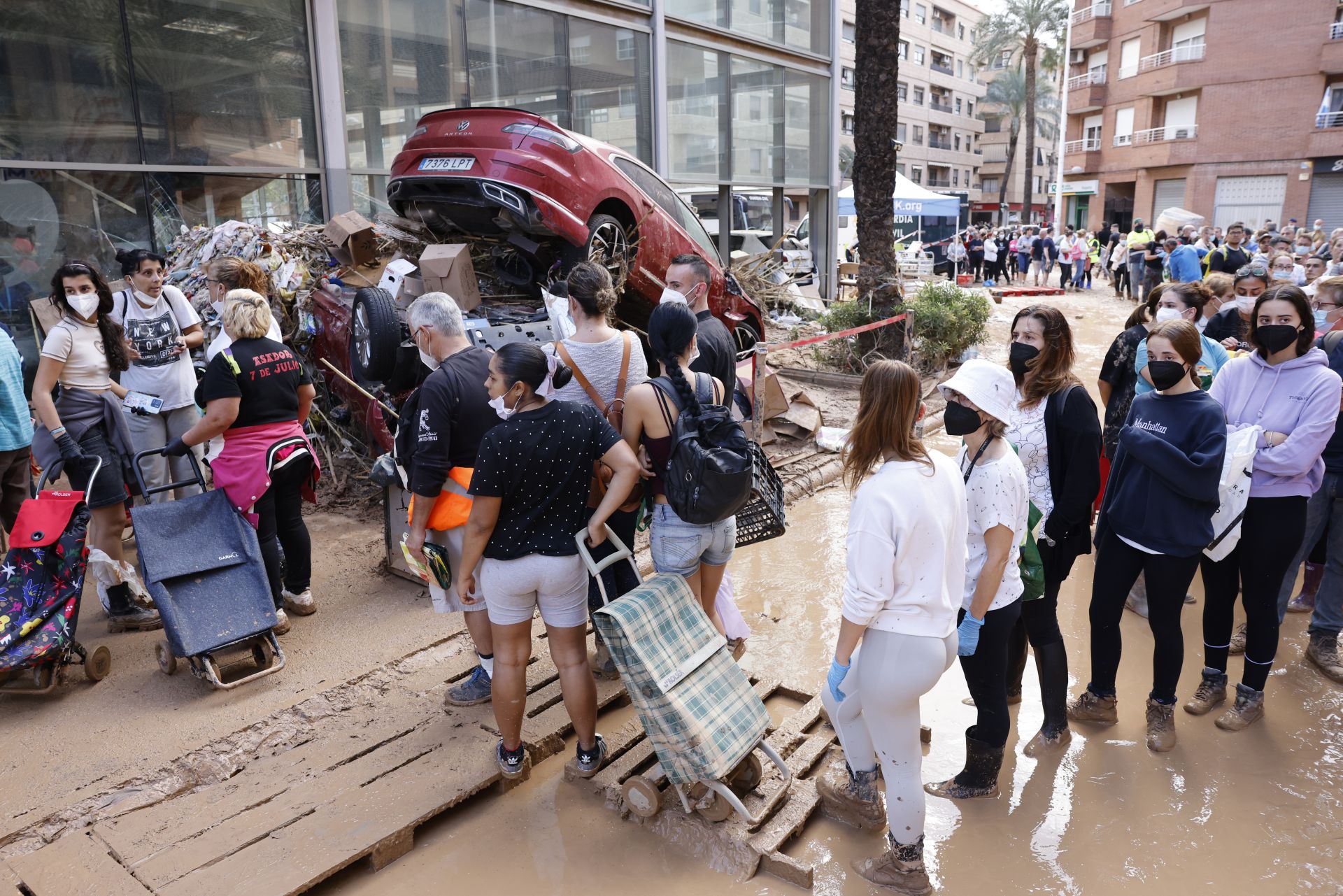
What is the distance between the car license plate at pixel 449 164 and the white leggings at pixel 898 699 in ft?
16.9

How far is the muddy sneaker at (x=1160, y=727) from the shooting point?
3586mm

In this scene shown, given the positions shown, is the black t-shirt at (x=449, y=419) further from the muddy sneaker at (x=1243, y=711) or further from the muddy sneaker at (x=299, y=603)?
the muddy sneaker at (x=1243, y=711)

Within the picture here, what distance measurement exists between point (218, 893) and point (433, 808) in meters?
0.71

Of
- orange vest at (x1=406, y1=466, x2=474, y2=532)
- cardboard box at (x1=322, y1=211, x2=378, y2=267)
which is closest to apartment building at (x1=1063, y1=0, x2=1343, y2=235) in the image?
cardboard box at (x1=322, y1=211, x2=378, y2=267)

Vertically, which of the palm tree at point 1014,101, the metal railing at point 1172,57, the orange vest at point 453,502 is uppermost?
the palm tree at point 1014,101

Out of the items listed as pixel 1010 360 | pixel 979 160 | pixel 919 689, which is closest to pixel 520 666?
pixel 919 689

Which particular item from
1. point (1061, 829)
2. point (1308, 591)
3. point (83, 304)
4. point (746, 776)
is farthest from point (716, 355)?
point (1308, 591)

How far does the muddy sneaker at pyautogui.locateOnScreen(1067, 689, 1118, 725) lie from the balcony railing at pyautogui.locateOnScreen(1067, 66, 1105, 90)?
44.7 meters

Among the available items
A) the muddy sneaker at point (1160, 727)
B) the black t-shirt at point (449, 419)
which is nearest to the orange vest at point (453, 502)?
the black t-shirt at point (449, 419)

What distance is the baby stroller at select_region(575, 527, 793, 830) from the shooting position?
284cm

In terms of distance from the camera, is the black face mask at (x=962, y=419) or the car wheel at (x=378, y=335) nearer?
the black face mask at (x=962, y=419)

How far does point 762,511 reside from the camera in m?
3.84

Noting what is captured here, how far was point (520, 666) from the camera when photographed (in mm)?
3236

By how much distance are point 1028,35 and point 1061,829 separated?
5180 cm
